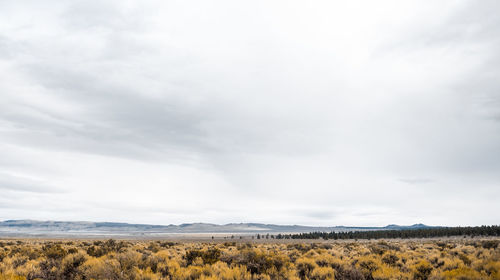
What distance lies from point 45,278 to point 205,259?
5.83 m

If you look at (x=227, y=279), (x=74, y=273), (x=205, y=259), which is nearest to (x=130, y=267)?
(x=74, y=273)

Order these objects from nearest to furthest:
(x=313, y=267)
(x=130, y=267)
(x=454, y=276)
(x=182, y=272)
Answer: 1. (x=454, y=276)
2. (x=182, y=272)
3. (x=130, y=267)
4. (x=313, y=267)

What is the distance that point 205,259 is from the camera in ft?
44.1

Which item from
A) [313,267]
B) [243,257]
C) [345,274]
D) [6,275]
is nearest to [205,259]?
[243,257]

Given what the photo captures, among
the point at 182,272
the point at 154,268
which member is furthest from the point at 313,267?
the point at 154,268

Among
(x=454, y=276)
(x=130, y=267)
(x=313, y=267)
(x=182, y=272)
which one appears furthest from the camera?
(x=313, y=267)

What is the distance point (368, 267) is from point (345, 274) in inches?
79.3

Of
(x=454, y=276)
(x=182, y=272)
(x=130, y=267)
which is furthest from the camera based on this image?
(x=130, y=267)

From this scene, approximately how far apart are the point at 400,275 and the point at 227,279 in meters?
6.17

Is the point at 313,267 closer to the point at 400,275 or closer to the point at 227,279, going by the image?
the point at 400,275

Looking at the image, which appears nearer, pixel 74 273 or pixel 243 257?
pixel 74 273

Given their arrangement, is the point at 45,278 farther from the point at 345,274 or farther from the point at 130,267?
the point at 345,274

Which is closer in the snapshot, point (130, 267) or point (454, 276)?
point (454, 276)

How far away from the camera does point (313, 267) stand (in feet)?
42.8
